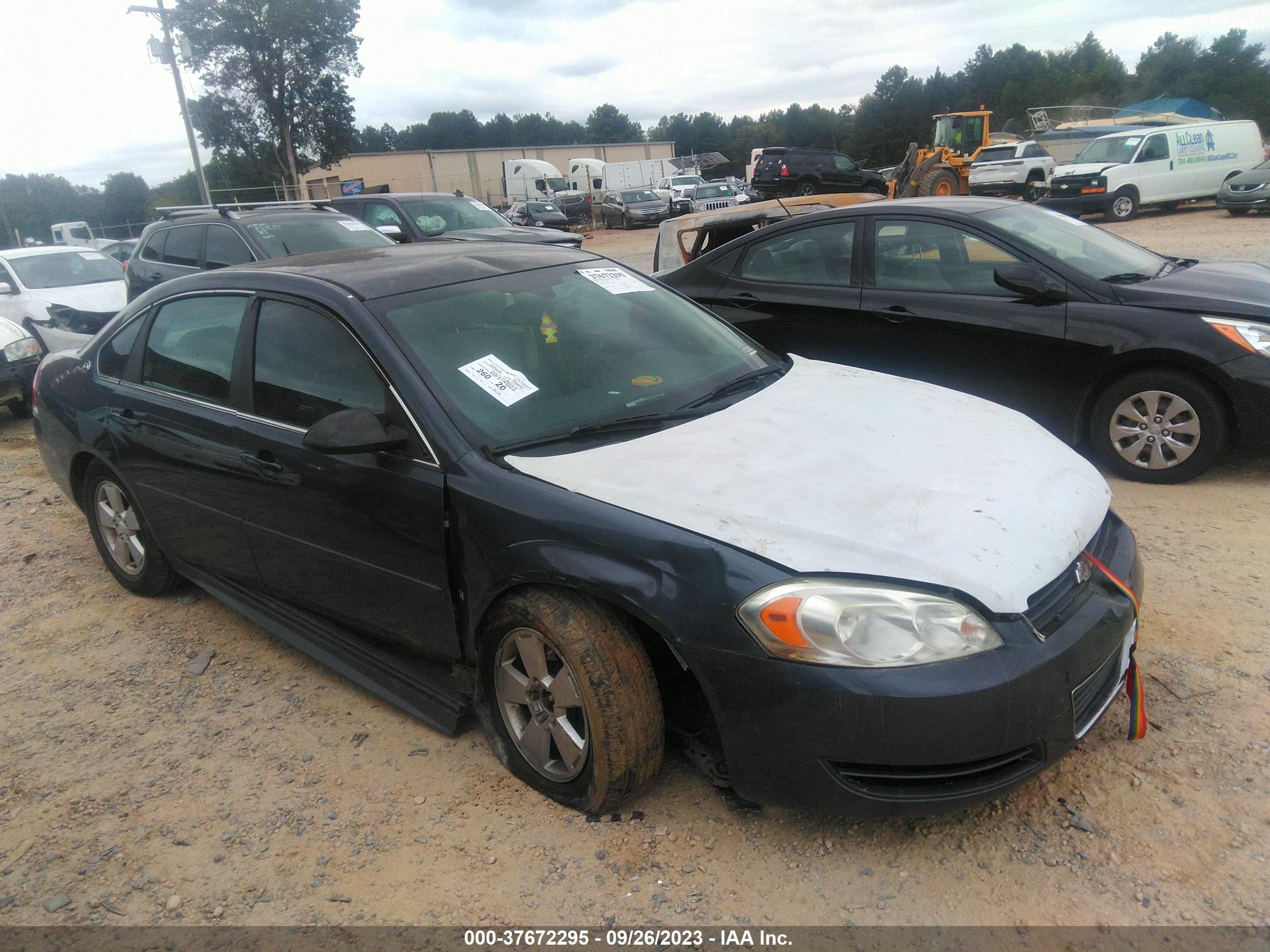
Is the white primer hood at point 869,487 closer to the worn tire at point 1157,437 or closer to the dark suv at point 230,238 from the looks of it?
the worn tire at point 1157,437

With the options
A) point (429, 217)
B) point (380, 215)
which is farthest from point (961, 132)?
point (380, 215)

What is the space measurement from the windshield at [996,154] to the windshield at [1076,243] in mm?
22368

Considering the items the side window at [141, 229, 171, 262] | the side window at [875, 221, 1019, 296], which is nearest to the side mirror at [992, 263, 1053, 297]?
the side window at [875, 221, 1019, 296]

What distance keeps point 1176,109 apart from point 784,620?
2133 inches

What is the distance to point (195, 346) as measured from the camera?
3588 millimetres

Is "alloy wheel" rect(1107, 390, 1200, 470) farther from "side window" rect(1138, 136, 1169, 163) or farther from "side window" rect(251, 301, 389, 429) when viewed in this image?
"side window" rect(1138, 136, 1169, 163)

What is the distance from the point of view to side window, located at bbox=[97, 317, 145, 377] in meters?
3.96

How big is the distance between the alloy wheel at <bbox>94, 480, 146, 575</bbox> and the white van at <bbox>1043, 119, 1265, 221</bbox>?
19728 mm

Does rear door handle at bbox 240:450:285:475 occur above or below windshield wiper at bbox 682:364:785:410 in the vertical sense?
below

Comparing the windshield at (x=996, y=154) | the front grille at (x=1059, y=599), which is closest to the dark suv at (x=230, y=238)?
the front grille at (x=1059, y=599)

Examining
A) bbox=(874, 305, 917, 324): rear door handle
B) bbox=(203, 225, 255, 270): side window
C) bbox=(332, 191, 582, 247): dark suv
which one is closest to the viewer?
bbox=(874, 305, 917, 324): rear door handle

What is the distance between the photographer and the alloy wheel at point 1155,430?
4.46 meters

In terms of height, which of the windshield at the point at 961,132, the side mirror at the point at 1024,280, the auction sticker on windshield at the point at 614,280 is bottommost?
the side mirror at the point at 1024,280

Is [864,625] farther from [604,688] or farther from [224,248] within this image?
[224,248]
